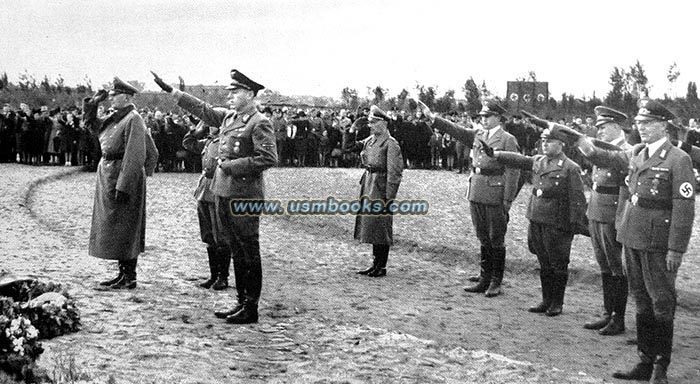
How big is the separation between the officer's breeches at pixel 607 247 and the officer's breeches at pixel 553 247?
452 millimetres

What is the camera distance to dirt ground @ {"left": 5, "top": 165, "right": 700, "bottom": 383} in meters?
5.89

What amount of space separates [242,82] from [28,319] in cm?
289

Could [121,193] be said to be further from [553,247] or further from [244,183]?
[553,247]

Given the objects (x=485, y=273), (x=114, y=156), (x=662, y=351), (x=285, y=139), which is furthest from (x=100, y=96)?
(x=285, y=139)

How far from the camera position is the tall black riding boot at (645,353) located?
19.5 ft

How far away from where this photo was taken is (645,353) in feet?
19.7

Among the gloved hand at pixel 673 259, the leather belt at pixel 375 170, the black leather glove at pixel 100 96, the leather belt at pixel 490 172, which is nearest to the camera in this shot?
the gloved hand at pixel 673 259

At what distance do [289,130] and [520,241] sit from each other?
597 inches

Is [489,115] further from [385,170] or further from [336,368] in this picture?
[336,368]

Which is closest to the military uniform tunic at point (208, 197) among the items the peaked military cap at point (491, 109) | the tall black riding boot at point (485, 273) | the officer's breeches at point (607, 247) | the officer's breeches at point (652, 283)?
the tall black riding boot at point (485, 273)

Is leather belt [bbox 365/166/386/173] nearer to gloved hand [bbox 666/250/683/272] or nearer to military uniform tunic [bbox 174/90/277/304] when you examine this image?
military uniform tunic [bbox 174/90/277/304]

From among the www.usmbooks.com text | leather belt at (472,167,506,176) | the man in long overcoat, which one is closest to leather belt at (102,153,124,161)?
the man in long overcoat

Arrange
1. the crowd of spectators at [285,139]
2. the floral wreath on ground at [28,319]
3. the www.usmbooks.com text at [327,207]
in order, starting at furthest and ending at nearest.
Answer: the crowd of spectators at [285,139]
the www.usmbooks.com text at [327,207]
the floral wreath on ground at [28,319]

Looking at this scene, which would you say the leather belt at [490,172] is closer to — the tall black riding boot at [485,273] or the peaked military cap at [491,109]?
the peaked military cap at [491,109]
